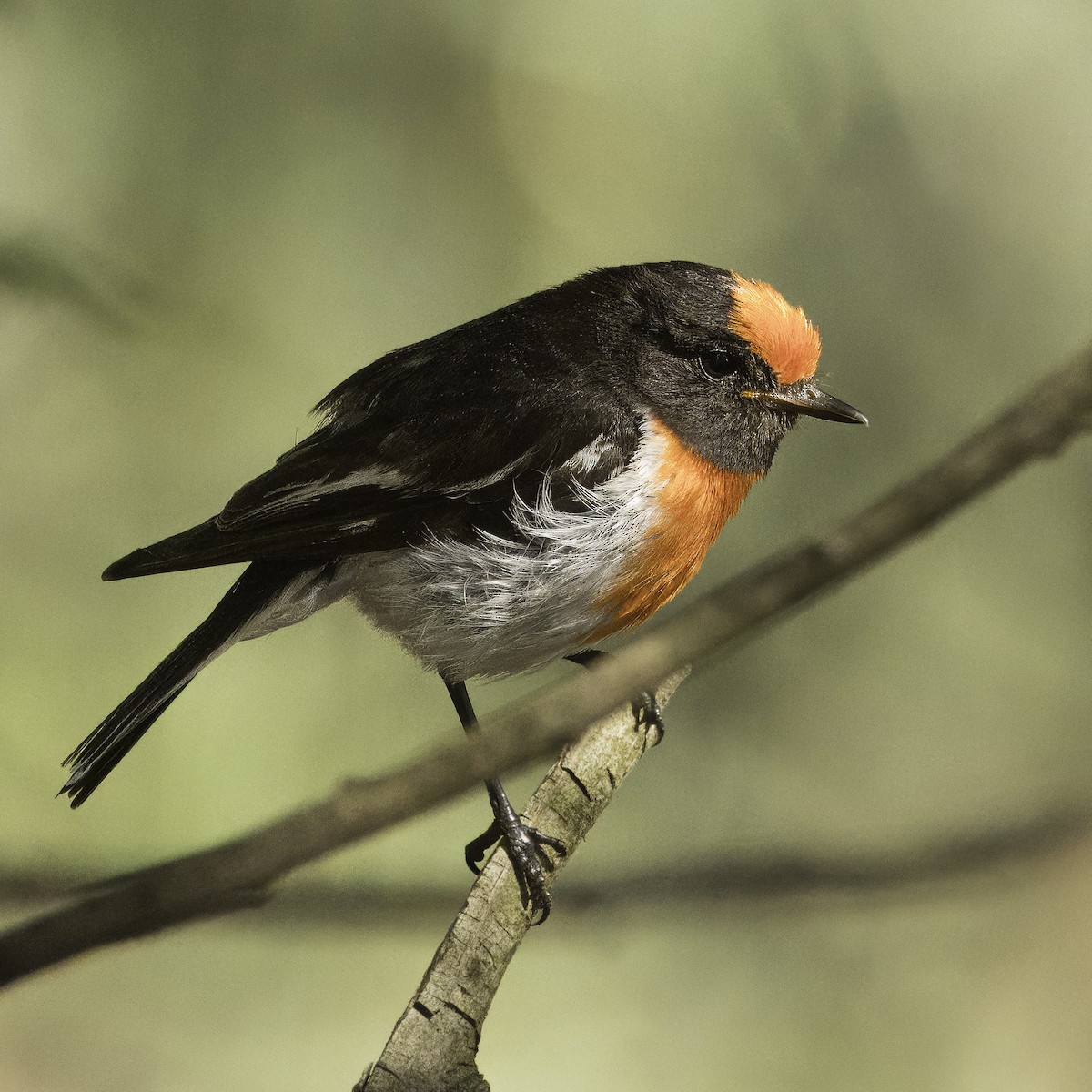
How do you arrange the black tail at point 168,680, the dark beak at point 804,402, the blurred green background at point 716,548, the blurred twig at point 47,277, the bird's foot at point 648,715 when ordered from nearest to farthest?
the blurred twig at point 47,277, the black tail at point 168,680, the dark beak at point 804,402, the bird's foot at point 648,715, the blurred green background at point 716,548

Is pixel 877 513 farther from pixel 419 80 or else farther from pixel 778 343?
pixel 419 80

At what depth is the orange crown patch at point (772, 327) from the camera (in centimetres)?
281

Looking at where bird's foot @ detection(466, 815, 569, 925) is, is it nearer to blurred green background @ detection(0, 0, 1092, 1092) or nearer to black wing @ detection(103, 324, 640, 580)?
black wing @ detection(103, 324, 640, 580)

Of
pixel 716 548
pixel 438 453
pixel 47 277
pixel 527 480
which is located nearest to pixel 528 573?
pixel 527 480

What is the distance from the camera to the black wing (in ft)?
8.62

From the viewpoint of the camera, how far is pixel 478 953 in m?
2.38

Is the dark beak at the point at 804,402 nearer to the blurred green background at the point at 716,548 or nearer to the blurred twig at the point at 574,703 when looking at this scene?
the blurred green background at the point at 716,548

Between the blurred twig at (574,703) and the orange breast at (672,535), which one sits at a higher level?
the blurred twig at (574,703)

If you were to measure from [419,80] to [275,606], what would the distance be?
A: 259cm

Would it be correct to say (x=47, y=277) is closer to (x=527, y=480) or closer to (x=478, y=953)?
(x=527, y=480)

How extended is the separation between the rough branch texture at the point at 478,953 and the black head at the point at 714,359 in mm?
749

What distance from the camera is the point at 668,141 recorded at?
15.6 ft

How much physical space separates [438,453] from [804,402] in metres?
0.84

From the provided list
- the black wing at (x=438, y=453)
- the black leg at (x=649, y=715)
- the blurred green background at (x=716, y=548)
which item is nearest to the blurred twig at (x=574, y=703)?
the black wing at (x=438, y=453)
